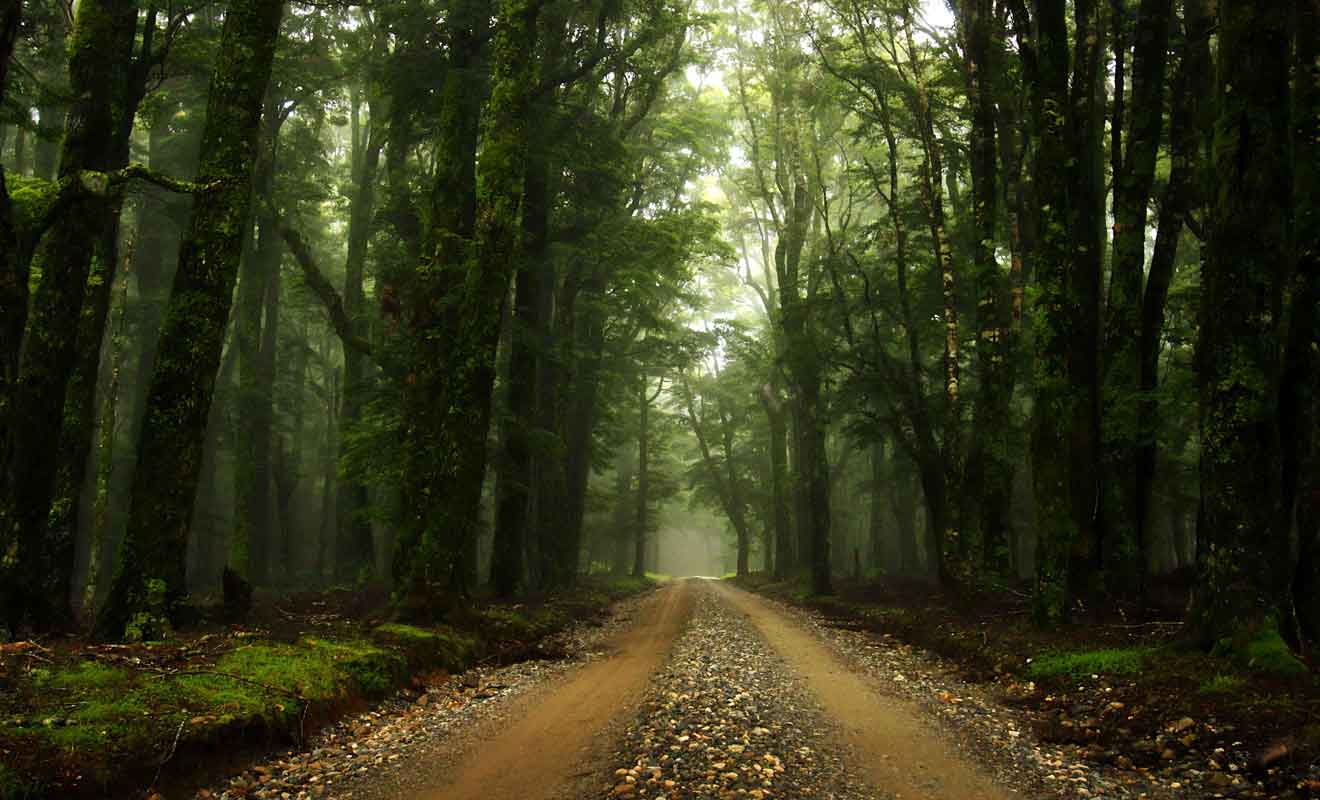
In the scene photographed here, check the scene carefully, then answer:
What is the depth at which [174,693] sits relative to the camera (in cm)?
633

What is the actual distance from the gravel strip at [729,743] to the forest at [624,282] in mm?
4369

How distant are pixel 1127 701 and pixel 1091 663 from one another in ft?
4.46

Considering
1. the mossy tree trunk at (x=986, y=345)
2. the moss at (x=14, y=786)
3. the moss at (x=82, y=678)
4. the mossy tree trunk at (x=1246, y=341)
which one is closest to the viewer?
the moss at (x=14, y=786)

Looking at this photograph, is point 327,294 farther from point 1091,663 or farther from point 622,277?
point 1091,663

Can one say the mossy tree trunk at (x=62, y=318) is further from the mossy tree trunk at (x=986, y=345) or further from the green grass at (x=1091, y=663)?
the mossy tree trunk at (x=986, y=345)

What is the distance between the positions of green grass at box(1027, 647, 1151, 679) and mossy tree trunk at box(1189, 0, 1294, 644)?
0.78m

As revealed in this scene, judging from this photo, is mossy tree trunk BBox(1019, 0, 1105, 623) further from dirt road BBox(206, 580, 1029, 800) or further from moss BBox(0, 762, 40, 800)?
moss BBox(0, 762, 40, 800)

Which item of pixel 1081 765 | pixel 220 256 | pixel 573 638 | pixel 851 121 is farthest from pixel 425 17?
pixel 851 121

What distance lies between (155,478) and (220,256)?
9.23 feet

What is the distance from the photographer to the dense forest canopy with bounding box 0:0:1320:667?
8047 millimetres

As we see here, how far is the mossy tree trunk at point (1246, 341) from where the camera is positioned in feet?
24.4

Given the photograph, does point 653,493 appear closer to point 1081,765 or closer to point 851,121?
point 851,121

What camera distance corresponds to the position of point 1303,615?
8.09 metres

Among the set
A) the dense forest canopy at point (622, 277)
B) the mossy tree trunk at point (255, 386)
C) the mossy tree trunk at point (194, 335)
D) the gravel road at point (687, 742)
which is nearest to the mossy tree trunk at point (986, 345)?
the dense forest canopy at point (622, 277)
